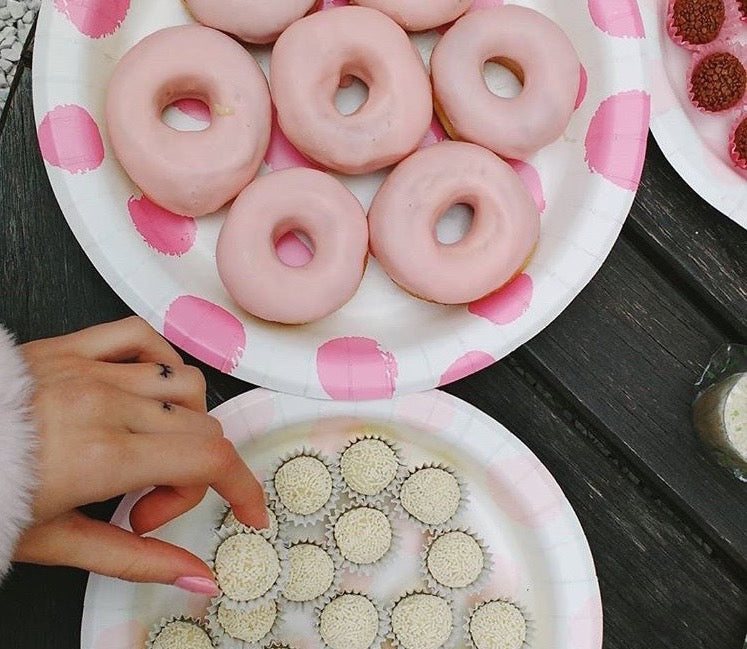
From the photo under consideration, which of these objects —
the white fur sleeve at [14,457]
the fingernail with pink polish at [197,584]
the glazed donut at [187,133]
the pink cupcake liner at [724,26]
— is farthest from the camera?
the pink cupcake liner at [724,26]

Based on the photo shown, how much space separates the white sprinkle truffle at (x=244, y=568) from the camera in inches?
30.6

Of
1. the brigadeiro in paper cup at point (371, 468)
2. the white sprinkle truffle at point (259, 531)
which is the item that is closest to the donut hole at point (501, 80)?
the brigadeiro in paper cup at point (371, 468)

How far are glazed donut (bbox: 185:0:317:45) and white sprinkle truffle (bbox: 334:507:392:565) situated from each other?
0.50 meters

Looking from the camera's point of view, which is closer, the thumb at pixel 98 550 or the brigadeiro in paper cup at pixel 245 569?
the thumb at pixel 98 550

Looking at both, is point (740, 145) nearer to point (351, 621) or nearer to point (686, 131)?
point (686, 131)

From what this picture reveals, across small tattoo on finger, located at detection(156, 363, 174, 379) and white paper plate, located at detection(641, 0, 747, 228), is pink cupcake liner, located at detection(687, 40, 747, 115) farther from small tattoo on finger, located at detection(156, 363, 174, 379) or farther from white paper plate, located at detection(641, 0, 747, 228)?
small tattoo on finger, located at detection(156, 363, 174, 379)

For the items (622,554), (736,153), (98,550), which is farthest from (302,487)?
(736,153)

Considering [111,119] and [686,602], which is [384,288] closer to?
[111,119]

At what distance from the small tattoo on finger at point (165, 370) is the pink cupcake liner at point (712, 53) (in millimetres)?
622

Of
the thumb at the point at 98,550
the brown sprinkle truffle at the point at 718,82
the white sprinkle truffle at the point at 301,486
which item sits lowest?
the white sprinkle truffle at the point at 301,486

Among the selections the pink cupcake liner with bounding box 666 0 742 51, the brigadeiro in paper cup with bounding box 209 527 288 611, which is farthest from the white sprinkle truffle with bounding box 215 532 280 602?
the pink cupcake liner with bounding box 666 0 742 51

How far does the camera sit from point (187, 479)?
63cm

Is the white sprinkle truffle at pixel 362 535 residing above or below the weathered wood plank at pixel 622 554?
below

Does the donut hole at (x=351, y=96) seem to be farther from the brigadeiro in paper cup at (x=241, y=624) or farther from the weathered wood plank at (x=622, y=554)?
the brigadeiro in paper cup at (x=241, y=624)
